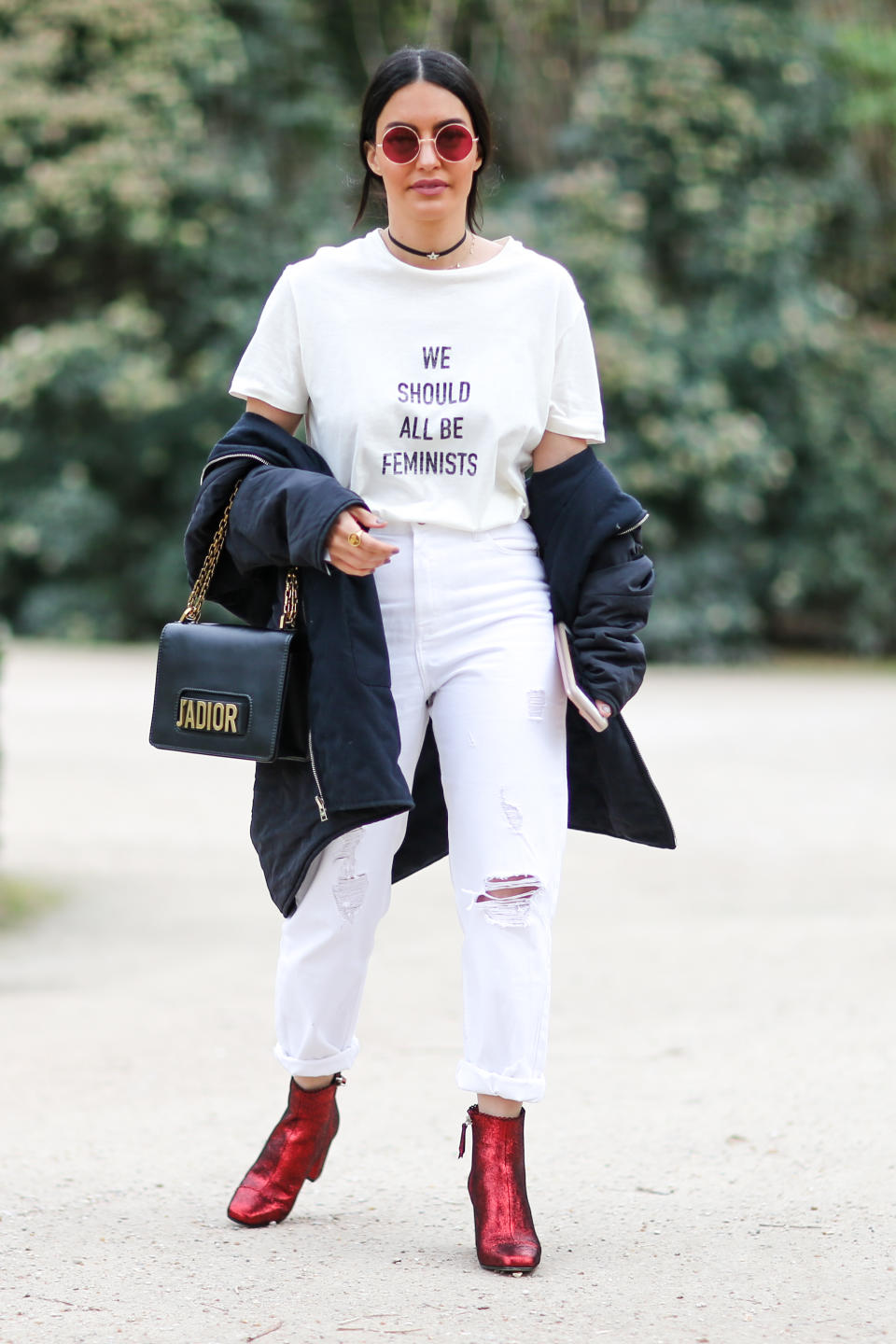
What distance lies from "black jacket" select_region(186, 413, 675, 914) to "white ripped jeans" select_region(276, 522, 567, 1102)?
7 centimetres

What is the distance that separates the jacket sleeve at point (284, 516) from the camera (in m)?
2.66

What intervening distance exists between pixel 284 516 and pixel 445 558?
0.28 m

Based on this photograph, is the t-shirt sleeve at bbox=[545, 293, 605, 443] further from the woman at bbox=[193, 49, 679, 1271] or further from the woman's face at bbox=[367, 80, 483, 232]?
the woman's face at bbox=[367, 80, 483, 232]

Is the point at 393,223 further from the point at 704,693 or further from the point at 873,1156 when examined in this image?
the point at 704,693

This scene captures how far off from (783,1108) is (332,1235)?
1.27 m

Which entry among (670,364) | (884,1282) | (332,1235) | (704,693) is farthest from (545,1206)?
(670,364)

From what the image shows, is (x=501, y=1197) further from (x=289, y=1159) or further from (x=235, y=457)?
(x=235, y=457)

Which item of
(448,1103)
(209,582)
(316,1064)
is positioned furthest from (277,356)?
(448,1103)

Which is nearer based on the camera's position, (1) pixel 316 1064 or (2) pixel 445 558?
(2) pixel 445 558

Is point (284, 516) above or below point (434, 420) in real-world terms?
below

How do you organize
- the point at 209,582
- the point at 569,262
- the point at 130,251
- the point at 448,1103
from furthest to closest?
the point at 130,251 → the point at 569,262 → the point at 448,1103 → the point at 209,582

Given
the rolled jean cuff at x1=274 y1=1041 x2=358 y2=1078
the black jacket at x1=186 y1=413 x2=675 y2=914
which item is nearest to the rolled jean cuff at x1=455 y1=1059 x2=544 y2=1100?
the rolled jean cuff at x1=274 y1=1041 x2=358 y2=1078

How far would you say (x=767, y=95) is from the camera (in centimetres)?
1805

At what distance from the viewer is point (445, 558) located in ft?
9.30
